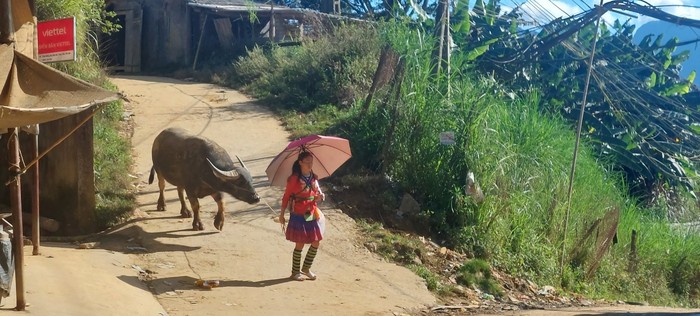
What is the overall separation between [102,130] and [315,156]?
5697 mm

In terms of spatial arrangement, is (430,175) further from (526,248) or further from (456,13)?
(456,13)

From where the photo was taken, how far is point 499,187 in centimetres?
1356

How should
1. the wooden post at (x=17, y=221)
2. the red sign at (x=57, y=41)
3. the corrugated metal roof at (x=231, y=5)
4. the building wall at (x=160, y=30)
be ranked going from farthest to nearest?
the building wall at (x=160, y=30) < the corrugated metal roof at (x=231, y=5) < the red sign at (x=57, y=41) < the wooden post at (x=17, y=221)

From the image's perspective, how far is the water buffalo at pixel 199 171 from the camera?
10883 mm

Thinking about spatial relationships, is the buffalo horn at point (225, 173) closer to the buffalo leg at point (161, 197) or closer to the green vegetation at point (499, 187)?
the buffalo leg at point (161, 197)

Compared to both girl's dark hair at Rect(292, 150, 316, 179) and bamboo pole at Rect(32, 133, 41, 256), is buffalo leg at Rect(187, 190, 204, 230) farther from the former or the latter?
bamboo pole at Rect(32, 133, 41, 256)

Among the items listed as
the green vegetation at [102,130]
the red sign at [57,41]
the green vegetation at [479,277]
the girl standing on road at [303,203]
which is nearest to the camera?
the red sign at [57,41]

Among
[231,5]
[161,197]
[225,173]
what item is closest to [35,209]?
[225,173]

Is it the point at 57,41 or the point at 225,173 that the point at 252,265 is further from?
the point at 57,41

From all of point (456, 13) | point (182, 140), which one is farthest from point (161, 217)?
point (456, 13)

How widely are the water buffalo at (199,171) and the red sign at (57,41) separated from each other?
7.99 ft

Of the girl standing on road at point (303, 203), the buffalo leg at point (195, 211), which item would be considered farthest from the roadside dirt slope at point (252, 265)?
the girl standing on road at point (303, 203)

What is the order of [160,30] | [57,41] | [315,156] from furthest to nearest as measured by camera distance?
[160,30] < [315,156] < [57,41]

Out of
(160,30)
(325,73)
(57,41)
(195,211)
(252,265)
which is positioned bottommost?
(252,265)
